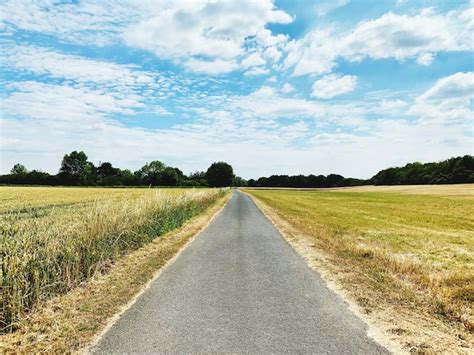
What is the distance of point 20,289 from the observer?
5730 mm

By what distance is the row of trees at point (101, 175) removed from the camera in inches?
4547

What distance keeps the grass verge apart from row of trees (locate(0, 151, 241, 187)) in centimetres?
8584

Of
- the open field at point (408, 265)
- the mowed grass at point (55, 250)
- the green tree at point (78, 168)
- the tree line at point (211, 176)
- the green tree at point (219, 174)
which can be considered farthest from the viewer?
the green tree at point (219, 174)

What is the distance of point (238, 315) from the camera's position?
576cm

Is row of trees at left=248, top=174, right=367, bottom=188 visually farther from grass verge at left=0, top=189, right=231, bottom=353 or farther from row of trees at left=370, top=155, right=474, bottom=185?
Answer: grass verge at left=0, top=189, right=231, bottom=353

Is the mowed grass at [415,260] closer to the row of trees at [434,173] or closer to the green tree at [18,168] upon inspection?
the row of trees at [434,173]

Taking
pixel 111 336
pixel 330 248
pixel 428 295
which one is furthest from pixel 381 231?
pixel 111 336

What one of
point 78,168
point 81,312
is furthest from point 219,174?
point 81,312

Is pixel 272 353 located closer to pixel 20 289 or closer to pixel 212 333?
pixel 212 333

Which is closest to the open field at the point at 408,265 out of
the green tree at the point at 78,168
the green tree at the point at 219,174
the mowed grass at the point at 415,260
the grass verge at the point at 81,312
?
the mowed grass at the point at 415,260

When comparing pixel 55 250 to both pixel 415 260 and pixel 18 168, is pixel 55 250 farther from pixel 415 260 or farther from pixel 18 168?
pixel 18 168

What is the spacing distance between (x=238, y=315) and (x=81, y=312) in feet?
8.69

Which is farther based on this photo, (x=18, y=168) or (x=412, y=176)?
(x=18, y=168)

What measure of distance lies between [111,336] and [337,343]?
10.2 feet
